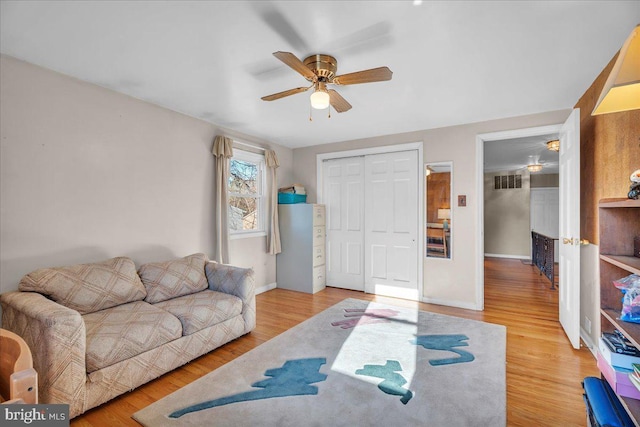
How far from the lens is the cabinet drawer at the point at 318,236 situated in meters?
4.92

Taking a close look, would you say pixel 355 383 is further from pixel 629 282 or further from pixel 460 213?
pixel 460 213

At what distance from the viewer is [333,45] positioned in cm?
220

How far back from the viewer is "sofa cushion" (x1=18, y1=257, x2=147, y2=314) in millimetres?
2324

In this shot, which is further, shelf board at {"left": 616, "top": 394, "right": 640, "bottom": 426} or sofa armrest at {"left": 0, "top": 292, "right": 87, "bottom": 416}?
sofa armrest at {"left": 0, "top": 292, "right": 87, "bottom": 416}

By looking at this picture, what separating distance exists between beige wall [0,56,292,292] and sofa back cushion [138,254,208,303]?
33 centimetres

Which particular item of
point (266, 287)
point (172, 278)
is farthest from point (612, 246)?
point (266, 287)

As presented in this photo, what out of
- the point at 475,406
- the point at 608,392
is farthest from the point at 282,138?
the point at 608,392

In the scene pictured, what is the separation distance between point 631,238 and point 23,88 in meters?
4.27

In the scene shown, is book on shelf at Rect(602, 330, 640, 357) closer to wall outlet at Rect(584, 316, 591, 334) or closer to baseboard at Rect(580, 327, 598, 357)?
baseboard at Rect(580, 327, 598, 357)

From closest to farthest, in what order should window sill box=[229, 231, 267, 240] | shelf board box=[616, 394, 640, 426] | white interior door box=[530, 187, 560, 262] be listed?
1. shelf board box=[616, 394, 640, 426]
2. window sill box=[229, 231, 267, 240]
3. white interior door box=[530, 187, 560, 262]

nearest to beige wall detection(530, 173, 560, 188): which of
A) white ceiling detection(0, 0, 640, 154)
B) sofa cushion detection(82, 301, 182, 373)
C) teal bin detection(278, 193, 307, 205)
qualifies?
white ceiling detection(0, 0, 640, 154)

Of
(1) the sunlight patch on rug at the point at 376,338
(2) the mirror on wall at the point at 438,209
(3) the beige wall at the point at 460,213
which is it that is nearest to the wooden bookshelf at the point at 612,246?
(1) the sunlight patch on rug at the point at 376,338

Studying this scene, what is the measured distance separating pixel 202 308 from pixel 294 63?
7.10 ft

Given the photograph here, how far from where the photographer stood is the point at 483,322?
3535 millimetres
